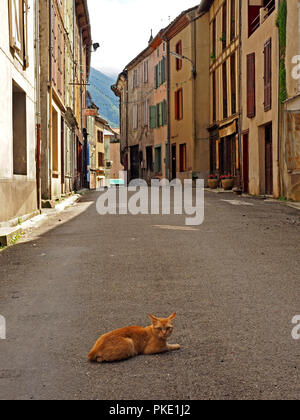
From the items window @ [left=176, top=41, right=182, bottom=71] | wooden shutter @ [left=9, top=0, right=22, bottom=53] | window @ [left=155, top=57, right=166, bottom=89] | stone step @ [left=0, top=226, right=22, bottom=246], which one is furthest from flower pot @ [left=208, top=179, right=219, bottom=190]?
stone step @ [left=0, top=226, right=22, bottom=246]

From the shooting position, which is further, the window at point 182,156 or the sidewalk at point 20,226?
the window at point 182,156

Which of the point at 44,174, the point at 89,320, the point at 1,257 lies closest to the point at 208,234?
the point at 1,257

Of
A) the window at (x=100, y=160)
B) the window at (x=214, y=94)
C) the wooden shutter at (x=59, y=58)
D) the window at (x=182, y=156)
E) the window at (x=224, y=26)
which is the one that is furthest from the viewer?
the window at (x=100, y=160)

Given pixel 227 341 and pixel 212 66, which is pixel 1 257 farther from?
pixel 212 66

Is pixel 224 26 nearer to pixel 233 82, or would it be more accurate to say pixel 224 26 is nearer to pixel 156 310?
pixel 233 82

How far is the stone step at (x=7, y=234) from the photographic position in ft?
26.7

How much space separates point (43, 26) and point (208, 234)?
32.3 feet

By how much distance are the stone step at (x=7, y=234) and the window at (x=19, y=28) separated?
3.60 metres

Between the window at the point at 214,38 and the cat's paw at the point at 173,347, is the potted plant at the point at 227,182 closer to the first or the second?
the window at the point at 214,38

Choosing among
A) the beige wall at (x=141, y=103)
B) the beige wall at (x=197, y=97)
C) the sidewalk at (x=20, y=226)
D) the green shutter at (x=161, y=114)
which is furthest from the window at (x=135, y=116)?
the sidewalk at (x=20, y=226)

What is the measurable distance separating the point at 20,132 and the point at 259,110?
983 cm

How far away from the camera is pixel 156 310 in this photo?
4250mm

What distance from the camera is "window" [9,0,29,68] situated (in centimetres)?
1039

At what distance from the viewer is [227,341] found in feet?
11.5
